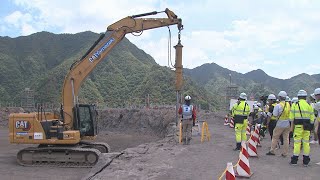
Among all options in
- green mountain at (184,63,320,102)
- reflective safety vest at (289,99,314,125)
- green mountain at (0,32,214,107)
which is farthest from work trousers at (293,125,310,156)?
green mountain at (184,63,320,102)

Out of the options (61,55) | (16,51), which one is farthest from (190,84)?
(16,51)

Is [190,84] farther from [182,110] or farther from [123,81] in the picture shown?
[182,110]

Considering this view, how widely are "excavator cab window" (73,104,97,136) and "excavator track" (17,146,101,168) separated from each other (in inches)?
41.3

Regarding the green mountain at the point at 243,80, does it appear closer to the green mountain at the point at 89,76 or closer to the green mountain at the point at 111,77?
the green mountain at the point at 111,77

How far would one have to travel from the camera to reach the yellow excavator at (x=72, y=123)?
14586mm

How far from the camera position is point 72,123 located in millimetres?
15117

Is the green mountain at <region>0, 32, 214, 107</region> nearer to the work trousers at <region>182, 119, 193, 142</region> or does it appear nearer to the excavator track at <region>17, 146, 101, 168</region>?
the work trousers at <region>182, 119, 193, 142</region>

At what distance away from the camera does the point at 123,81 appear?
269 ft

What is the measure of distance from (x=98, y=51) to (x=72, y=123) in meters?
3.08

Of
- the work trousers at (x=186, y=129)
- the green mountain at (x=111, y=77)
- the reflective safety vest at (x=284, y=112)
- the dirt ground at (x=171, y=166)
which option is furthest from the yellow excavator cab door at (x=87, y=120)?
the green mountain at (x=111, y=77)

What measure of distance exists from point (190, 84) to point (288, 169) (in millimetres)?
60885

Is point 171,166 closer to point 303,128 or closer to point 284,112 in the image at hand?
point 303,128

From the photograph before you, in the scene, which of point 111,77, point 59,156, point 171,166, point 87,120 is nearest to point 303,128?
point 171,166

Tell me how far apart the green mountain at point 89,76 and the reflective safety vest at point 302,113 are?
40.7m
